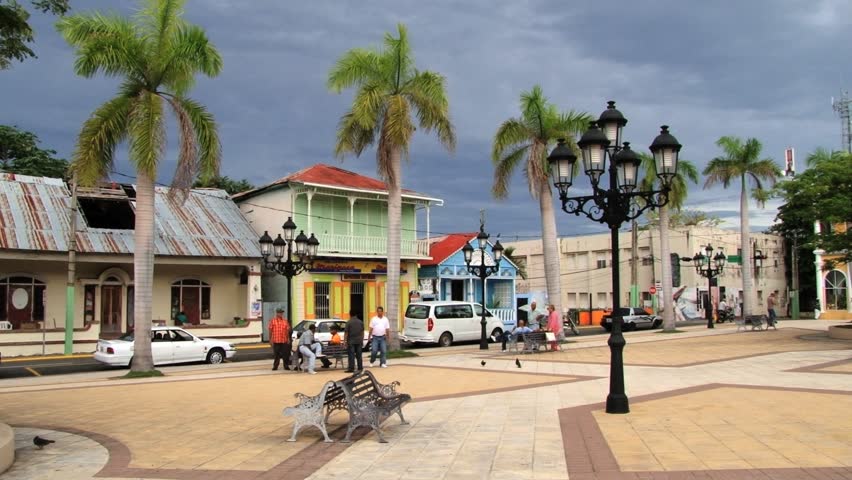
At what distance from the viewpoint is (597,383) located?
46.3 feet

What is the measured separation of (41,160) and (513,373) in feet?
114

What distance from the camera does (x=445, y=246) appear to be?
4116 cm

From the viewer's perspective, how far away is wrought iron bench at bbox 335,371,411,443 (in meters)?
8.58

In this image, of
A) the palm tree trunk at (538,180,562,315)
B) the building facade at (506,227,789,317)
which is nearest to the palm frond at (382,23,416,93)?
the palm tree trunk at (538,180,562,315)

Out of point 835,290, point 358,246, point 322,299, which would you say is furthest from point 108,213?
point 835,290

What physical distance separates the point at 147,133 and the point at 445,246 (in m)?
24.7

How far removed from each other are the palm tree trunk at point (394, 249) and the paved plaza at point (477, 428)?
5517 millimetres

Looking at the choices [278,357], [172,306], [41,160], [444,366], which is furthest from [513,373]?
[41,160]

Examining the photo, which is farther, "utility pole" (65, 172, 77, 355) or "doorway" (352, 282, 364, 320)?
"doorway" (352, 282, 364, 320)

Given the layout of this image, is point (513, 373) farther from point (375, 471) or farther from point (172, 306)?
point (172, 306)

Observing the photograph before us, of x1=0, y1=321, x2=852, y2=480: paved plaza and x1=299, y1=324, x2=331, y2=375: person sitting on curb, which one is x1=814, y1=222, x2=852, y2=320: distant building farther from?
x1=299, y1=324, x2=331, y2=375: person sitting on curb

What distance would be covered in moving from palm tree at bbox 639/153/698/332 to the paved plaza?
17189 mm

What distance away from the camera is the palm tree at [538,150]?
86.1ft

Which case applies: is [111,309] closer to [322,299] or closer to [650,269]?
[322,299]
